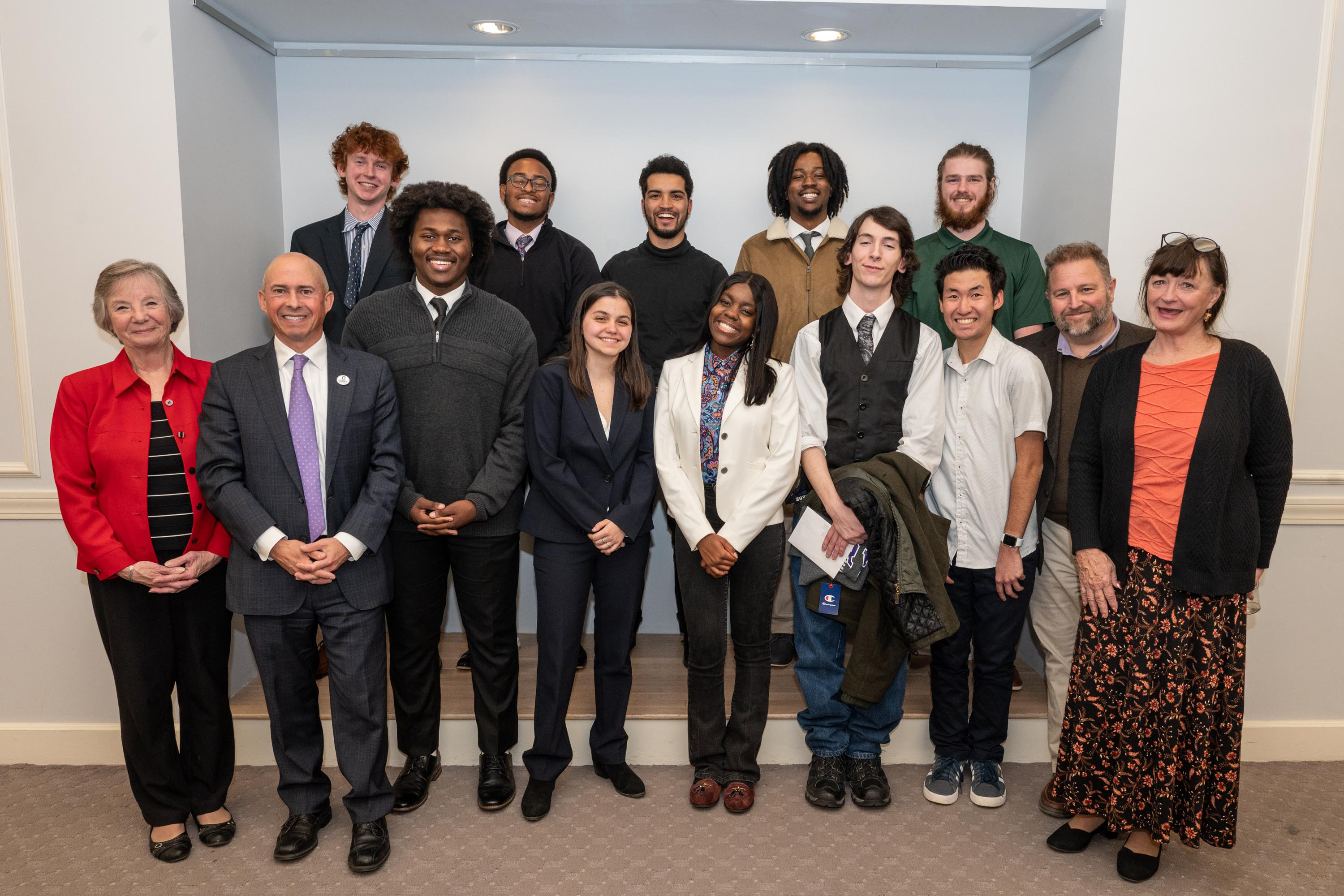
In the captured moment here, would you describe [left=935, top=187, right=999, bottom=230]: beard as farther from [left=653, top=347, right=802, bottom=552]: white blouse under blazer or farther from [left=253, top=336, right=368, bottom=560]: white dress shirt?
[left=253, top=336, right=368, bottom=560]: white dress shirt

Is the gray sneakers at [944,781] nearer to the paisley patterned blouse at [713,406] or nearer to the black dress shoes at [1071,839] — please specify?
the black dress shoes at [1071,839]

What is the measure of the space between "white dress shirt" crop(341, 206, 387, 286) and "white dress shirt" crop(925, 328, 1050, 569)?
234 cm

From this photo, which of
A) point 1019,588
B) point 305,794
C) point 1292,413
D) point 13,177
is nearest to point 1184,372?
point 1019,588

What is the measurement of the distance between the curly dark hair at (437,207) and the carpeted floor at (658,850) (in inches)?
76.0

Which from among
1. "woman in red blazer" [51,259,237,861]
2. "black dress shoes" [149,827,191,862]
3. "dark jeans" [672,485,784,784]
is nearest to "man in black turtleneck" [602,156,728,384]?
"dark jeans" [672,485,784,784]

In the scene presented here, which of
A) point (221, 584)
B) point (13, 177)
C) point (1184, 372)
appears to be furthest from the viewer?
point (13, 177)

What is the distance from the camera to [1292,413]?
11.2 ft

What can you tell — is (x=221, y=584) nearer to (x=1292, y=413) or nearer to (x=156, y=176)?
(x=156, y=176)

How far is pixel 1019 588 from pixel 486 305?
6.64ft

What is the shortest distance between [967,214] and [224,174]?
304 cm

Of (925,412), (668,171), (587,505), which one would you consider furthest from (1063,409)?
(668,171)

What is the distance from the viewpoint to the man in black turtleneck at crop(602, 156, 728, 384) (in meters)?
3.52

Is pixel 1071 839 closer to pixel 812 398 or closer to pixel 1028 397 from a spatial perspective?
pixel 1028 397

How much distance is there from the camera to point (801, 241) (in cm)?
356
